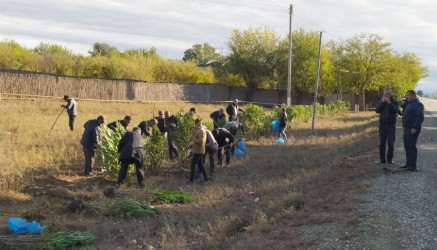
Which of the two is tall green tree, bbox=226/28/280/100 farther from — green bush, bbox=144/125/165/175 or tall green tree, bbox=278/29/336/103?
green bush, bbox=144/125/165/175

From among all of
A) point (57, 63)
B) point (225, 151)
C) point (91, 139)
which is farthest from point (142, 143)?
point (57, 63)

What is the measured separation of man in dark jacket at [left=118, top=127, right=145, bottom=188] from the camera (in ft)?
38.3

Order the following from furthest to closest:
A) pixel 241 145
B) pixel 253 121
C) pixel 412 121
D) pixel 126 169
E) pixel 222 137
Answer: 1. pixel 253 121
2. pixel 241 145
3. pixel 222 137
4. pixel 126 169
5. pixel 412 121

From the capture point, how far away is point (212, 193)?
11289 mm

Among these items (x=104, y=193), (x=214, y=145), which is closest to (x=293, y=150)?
(x=214, y=145)

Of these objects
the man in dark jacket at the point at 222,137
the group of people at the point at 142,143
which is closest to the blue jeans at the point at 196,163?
the group of people at the point at 142,143

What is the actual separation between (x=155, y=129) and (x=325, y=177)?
16.3 feet

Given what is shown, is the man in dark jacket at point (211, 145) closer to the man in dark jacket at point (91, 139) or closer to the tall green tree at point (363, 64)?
the man in dark jacket at point (91, 139)

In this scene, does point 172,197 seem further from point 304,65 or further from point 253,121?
point 304,65

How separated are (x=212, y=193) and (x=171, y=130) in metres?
4.55

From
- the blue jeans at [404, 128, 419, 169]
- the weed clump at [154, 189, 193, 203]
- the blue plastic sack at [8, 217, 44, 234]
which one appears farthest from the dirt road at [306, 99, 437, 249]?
the blue plastic sack at [8, 217, 44, 234]

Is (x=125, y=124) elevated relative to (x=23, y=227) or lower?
elevated

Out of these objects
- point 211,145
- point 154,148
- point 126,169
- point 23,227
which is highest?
point 211,145

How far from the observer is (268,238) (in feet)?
23.0
